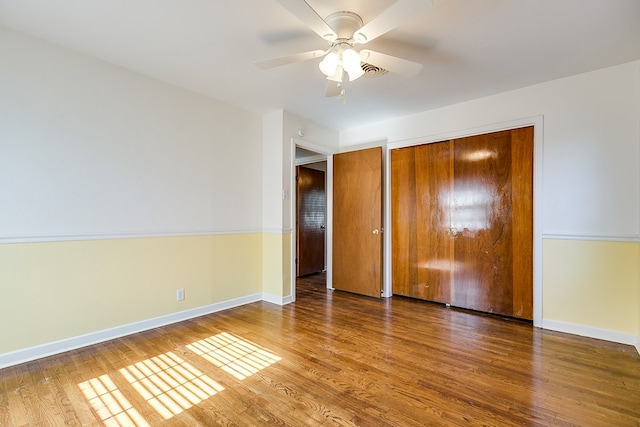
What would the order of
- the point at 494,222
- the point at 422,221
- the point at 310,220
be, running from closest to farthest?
the point at 494,222 → the point at 422,221 → the point at 310,220

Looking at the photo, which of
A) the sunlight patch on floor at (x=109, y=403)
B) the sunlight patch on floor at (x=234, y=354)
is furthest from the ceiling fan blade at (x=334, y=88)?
the sunlight patch on floor at (x=109, y=403)

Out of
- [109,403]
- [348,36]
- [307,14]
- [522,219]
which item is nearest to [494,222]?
[522,219]

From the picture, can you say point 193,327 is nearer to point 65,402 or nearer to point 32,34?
point 65,402

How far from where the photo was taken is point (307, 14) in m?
1.57

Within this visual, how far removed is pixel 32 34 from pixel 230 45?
142 centimetres

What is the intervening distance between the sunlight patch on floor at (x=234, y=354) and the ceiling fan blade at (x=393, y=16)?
2.28m

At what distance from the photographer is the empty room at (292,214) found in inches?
72.2

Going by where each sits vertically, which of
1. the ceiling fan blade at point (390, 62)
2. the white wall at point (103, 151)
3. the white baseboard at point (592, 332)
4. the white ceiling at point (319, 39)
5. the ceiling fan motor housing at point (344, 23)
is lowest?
the white baseboard at point (592, 332)

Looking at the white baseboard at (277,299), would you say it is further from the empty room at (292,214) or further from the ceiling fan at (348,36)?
the ceiling fan at (348,36)

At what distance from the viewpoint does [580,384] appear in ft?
6.24

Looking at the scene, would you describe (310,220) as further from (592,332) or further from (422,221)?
(592,332)

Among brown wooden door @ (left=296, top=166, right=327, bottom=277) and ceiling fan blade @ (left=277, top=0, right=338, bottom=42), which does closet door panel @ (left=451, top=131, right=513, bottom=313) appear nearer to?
ceiling fan blade @ (left=277, top=0, right=338, bottom=42)

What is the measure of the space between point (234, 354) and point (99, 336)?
47.5 inches

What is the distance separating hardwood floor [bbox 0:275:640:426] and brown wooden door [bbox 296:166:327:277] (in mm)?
2489
